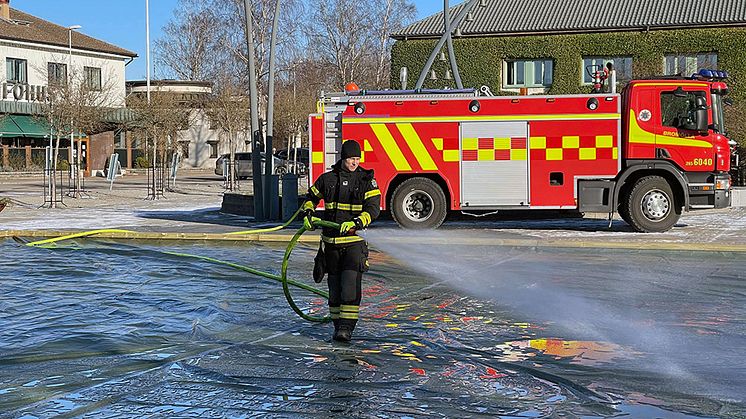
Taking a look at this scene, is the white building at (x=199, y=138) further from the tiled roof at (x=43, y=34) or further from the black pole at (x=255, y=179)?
the black pole at (x=255, y=179)

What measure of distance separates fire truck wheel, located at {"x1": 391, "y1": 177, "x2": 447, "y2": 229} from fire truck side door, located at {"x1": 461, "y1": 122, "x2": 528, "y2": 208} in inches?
19.4

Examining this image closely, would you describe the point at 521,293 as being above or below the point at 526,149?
below

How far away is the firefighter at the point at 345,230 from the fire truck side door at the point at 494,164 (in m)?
11.0

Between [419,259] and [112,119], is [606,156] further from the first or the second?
[112,119]

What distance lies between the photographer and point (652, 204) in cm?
1950

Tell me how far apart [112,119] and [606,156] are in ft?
140

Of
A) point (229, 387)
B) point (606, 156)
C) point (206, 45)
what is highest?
point (206, 45)

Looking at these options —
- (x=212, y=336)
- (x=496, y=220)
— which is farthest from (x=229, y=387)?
(x=496, y=220)

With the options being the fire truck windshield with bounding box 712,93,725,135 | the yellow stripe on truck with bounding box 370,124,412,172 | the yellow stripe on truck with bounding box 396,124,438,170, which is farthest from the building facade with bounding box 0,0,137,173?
the fire truck windshield with bounding box 712,93,725,135

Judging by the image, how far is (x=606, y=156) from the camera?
19.5m

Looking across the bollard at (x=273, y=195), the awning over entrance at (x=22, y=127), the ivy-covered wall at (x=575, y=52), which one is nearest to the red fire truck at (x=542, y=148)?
the bollard at (x=273, y=195)

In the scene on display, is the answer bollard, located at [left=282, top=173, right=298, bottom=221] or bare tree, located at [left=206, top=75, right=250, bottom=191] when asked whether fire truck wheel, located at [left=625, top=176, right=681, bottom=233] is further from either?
bare tree, located at [left=206, top=75, right=250, bottom=191]

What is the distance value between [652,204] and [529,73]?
3237cm

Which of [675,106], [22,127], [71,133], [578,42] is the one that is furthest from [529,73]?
[675,106]
